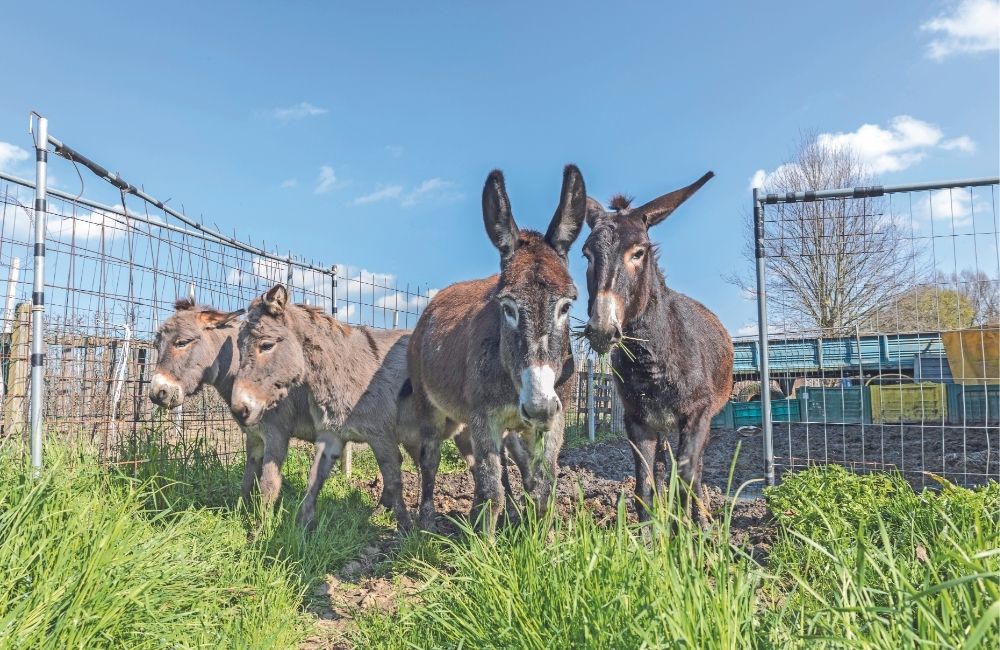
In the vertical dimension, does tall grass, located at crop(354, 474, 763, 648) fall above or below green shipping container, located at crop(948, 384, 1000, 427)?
below

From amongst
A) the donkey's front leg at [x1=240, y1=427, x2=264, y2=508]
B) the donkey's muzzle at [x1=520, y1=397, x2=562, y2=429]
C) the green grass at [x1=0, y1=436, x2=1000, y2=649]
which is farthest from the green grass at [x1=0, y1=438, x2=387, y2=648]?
the donkey's muzzle at [x1=520, y1=397, x2=562, y2=429]

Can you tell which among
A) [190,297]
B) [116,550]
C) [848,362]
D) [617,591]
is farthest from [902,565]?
[848,362]

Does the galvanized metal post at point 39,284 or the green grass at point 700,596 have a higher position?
the galvanized metal post at point 39,284

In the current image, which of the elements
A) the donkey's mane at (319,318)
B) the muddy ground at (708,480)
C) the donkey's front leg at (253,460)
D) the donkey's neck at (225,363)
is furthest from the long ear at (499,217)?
the donkey's neck at (225,363)

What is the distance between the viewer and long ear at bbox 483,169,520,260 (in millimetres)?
3469

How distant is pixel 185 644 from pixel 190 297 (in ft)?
14.8

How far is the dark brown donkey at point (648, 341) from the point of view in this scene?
12.5 feet

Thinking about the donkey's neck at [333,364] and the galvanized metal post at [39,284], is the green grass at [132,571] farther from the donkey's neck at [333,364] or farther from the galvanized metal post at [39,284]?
the donkey's neck at [333,364]

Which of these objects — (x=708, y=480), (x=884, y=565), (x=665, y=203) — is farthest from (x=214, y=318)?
(x=708, y=480)

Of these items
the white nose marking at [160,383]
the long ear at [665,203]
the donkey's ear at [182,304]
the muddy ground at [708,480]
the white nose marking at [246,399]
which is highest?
the long ear at [665,203]

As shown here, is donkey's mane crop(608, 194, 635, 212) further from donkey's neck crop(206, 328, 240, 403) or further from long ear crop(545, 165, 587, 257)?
donkey's neck crop(206, 328, 240, 403)

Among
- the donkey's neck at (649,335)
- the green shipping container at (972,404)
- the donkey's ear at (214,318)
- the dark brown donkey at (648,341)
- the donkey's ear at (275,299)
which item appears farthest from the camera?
the green shipping container at (972,404)

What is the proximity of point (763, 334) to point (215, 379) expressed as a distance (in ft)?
17.1

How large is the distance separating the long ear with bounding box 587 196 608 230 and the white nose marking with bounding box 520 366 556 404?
4.87 ft
